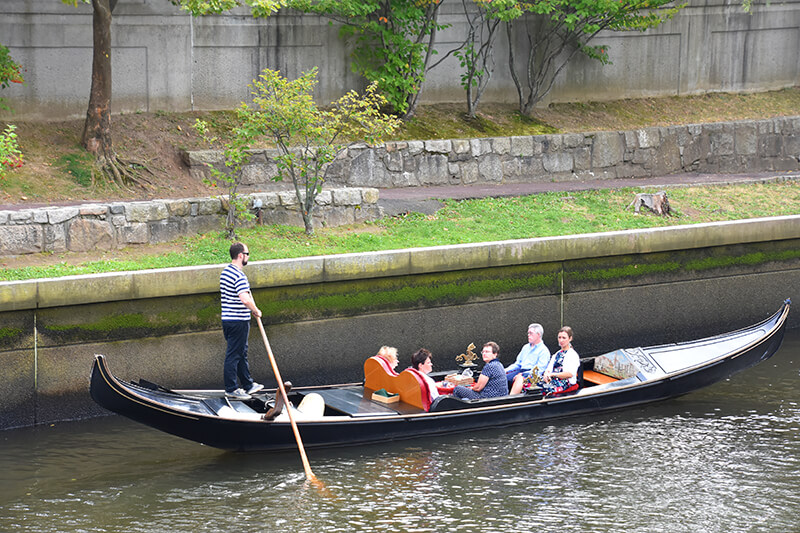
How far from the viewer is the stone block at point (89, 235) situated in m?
12.0

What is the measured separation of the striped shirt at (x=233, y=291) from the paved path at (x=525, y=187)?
14.7 ft

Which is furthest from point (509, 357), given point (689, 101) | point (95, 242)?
point (689, 101)

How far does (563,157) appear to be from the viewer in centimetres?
1748

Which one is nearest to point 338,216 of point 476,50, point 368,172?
point 368,172

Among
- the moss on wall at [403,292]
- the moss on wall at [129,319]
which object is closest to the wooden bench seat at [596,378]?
the moss on wall at [403,292]

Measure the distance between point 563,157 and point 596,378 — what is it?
6.52 meters

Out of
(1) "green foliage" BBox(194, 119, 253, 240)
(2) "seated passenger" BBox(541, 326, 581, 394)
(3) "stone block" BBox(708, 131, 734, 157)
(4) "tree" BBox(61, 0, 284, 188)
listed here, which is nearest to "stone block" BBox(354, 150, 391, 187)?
(1) "green foliage" BBox(194, 119, 253, 240)

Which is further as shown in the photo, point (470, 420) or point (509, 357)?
point (509, 357)

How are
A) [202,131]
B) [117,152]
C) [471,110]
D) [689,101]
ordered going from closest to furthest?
1. [202,131]
2. [117,152]
3. [471,110]
4. [689,101]

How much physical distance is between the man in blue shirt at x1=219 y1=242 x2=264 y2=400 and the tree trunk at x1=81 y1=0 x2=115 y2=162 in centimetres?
438

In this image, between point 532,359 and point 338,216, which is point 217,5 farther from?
point 532,359

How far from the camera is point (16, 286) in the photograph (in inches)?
402

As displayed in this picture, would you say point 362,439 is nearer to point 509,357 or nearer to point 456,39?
point 509,357

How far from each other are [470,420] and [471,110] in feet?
Answer: 28.4
